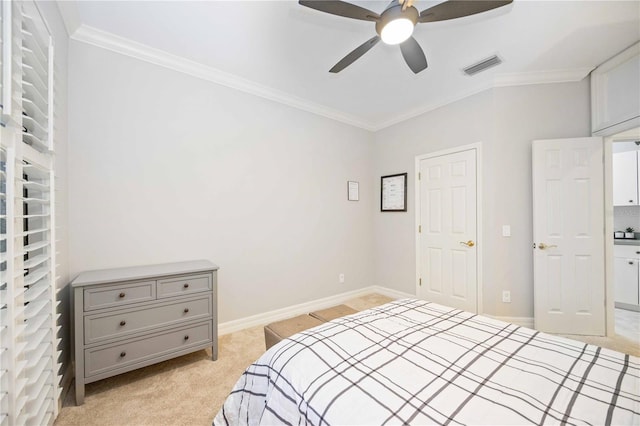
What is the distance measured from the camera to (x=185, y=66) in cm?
243

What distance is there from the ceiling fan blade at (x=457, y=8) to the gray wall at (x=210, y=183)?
193cm

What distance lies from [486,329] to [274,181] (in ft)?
7.97

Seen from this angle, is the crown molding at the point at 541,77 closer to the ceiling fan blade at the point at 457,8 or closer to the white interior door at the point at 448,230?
the white interior door at the point at 448,230

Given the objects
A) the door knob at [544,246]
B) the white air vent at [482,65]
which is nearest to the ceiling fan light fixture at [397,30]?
the white air vent at [482,65]

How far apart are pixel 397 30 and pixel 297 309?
117 inches

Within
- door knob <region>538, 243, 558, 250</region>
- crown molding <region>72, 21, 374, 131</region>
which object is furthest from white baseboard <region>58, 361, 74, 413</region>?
door knob <region>538, 243, 558, 250</region>

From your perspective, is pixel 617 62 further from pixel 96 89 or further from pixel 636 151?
pixel 96 89

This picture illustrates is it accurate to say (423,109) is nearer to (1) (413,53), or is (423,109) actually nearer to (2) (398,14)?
(1) (413,53)

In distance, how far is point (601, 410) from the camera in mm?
812

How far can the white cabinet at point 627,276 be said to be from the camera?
3.27m

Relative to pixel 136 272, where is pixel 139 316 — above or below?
A: below

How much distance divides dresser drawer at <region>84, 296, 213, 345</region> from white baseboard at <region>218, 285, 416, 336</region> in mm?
639

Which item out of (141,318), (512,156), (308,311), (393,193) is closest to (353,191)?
(393,193)

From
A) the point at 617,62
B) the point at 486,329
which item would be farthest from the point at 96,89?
the point at 617,62
